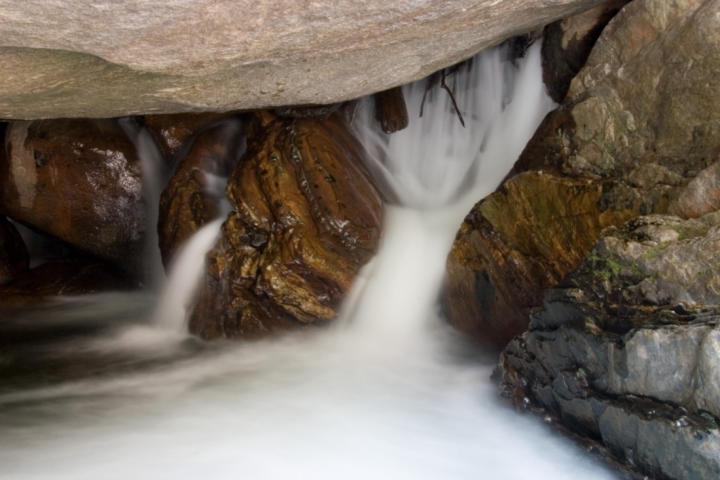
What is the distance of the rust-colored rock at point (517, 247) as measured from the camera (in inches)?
158

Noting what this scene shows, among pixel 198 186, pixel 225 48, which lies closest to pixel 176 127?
pixel 198 186

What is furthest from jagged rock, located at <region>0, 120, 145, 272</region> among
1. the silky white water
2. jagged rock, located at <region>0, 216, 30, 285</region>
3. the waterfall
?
the waterfall

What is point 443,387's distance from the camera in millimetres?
4449

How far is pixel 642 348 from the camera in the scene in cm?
302

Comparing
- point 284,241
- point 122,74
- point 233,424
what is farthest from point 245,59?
point 233,424

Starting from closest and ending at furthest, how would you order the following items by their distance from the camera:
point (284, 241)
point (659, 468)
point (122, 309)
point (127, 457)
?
point (659, 468) → point (127, 457) → point (284, 241) → point (122, 309)

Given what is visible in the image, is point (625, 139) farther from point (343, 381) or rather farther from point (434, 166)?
point (343, 381)

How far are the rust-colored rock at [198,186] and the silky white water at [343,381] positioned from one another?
25.3 inches

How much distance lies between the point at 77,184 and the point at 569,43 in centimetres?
583

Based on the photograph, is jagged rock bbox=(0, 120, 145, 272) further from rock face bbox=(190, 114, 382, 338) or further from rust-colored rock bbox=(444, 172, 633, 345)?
rust-colored rock bbox=(444, 172, 633, 345)

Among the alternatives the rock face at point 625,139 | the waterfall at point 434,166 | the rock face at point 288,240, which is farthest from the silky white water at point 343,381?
the rock face at point 625,139

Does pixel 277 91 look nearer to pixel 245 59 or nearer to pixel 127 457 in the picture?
pixel 245 59

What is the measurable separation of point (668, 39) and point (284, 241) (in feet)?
11.4

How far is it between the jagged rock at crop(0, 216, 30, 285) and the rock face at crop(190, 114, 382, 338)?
10.2 feet
